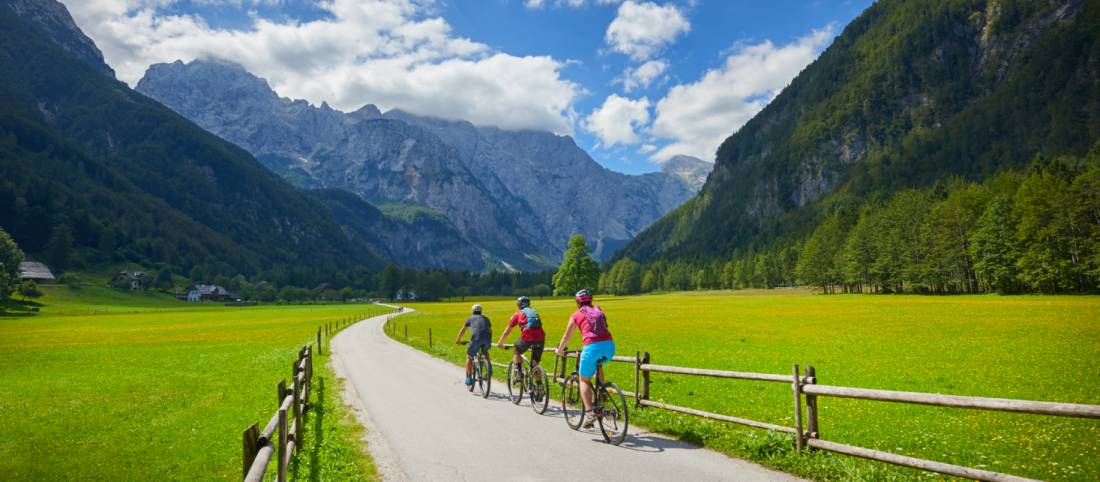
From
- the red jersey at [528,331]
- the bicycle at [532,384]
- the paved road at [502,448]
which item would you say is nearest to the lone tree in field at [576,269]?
the paved road at [502,448]

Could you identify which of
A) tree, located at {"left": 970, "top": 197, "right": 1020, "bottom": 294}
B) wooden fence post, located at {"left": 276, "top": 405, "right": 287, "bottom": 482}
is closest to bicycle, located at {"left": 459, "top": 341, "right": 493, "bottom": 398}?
wooden fence post, located at {"left": 276, "top": 405, "right": 287, "bottom": 482}

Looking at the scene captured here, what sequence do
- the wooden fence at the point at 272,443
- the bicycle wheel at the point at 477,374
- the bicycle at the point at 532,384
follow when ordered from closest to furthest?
the wooden fence at the point at 272,443, the bicycle at the point at 532,384, the bicycle wheel at the point at 477,374

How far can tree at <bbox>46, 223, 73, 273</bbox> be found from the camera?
189m

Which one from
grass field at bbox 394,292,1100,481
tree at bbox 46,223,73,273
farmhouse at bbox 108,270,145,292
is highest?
tree at bbox 46,223,73,273

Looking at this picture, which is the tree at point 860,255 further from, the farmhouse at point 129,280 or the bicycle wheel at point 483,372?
the farmhouse at point 129,280

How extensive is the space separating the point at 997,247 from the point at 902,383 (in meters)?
85.0

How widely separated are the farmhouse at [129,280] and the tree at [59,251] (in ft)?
61.3

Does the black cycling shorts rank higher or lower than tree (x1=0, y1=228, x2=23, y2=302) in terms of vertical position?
lower

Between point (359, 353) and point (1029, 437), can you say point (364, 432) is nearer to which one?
point (1029, 437)

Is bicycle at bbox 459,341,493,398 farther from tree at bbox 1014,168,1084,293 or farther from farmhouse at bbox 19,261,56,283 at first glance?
farmhouse at bbox 19,261,56,283

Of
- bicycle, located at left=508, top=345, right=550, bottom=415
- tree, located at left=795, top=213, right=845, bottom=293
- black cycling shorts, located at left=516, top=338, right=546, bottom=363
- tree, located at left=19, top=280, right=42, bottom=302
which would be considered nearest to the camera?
bicycle, located at left=508, top=345, right=550, bottom=415

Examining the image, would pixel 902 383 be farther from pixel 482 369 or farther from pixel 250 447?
pixel 250 447

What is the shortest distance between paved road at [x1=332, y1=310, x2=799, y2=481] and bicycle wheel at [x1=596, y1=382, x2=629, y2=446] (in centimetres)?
28

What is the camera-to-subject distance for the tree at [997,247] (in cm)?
8194
